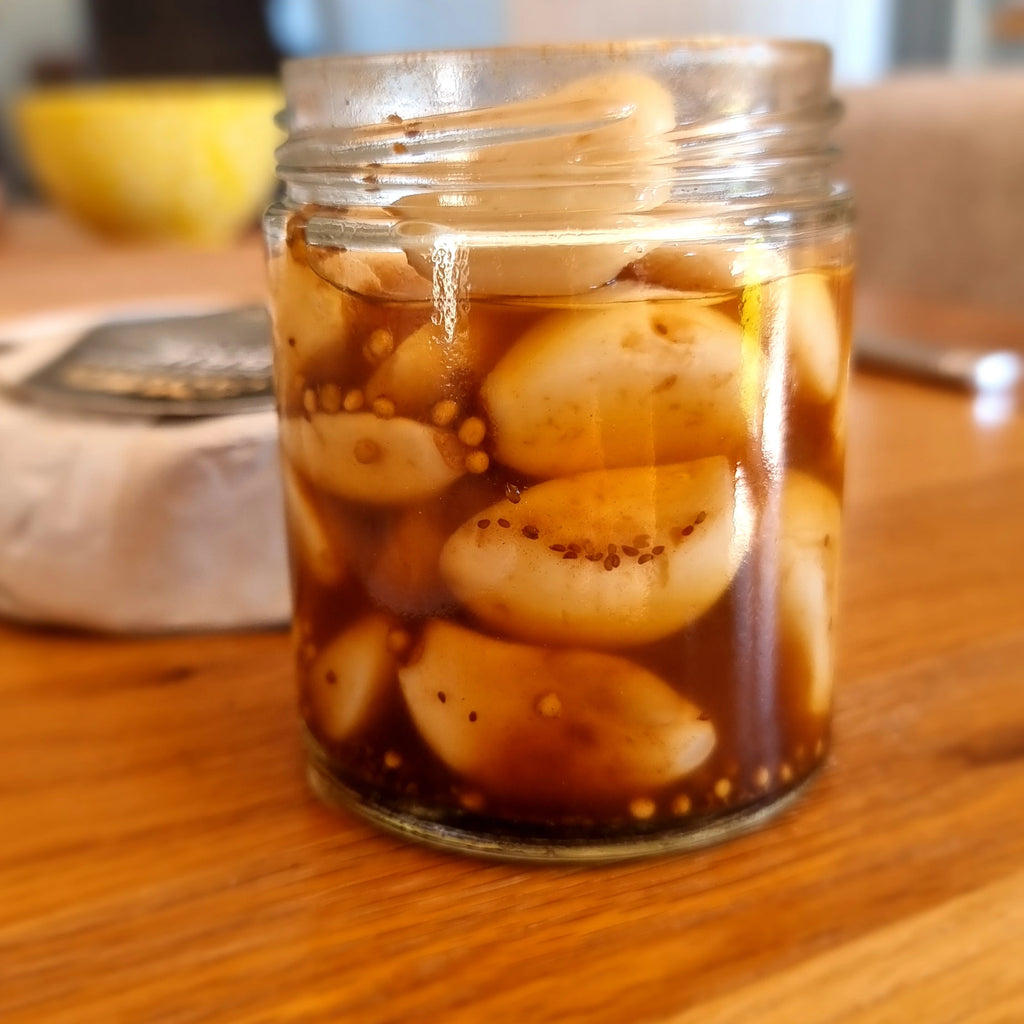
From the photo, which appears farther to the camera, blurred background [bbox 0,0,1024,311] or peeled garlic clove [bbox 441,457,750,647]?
blurred background [bbox 0,0,1024,311]

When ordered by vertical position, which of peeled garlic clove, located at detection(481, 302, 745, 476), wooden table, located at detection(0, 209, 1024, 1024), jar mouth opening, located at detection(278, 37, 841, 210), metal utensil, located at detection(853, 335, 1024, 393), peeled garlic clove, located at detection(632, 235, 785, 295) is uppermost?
jar mouth opening, located at detection(278, 37, 841, 210)

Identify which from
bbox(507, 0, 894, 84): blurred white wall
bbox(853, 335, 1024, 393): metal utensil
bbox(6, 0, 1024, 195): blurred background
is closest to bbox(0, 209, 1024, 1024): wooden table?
bbox(853, 335, 1024, 393): metal utensil

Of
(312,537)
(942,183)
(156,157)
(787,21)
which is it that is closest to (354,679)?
(312,537)

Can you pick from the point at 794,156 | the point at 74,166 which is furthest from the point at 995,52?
the point at 794,156

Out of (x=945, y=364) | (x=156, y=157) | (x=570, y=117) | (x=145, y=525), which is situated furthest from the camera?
(x=156, y=157)

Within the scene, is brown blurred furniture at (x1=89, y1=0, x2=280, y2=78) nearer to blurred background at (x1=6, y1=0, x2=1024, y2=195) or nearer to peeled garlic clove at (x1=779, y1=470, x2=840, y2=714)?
blurred background at (x1=6, y1=0, x2=1024, y2=195)

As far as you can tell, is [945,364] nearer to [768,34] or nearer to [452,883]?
[452,883]

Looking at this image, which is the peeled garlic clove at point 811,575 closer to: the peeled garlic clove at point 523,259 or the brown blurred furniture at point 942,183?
the peeled garlic clove at point 523,259

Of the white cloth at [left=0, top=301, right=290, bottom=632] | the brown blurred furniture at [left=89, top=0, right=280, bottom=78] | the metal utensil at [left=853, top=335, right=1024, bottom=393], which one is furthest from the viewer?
the brown blurred furniture at [left=89, top=0, right=280, bottom=78]
